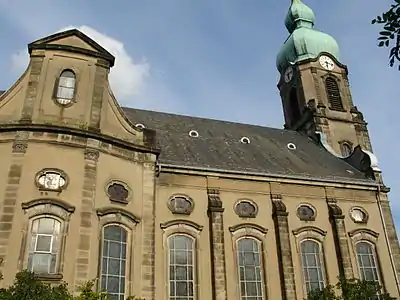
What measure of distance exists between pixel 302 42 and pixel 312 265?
2136 centimetres

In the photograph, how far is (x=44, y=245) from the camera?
17.0 m

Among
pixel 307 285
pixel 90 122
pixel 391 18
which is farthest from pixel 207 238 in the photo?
pixel 391 18

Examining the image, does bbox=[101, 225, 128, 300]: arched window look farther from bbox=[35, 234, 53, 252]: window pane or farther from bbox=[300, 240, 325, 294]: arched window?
bbox=[300, 240, 325, 294]: arched window

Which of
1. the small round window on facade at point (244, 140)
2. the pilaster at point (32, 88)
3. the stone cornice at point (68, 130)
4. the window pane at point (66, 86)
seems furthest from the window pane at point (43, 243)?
the small round window on facade at point (244, 140)

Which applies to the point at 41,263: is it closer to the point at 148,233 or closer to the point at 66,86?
the point at 148,233

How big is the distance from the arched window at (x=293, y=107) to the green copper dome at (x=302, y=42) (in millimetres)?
2659

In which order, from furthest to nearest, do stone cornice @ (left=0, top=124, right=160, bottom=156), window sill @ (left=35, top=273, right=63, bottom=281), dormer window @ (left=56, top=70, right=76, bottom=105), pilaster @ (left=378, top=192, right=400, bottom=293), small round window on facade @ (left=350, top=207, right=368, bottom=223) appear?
small round window on facade @ (left=350, top=207, right=368, bottom=223) → pilaster @ (left=378, top=192, right=400, bottom=293) → dormer window @ (left=56, top=70, right=76, bottom=105) → stone cornice @ (left=0, top=124, right=160, bottom=156) → window sill @ (left=35, top=273, right=63, bottom=281)

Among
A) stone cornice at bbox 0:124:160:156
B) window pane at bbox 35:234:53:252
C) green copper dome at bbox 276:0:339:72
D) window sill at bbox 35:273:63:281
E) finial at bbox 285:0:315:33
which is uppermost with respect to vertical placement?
finial at bbox 285:0:315:33

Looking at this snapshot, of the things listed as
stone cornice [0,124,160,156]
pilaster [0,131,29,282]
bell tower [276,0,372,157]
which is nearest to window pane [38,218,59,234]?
pilaster [0,131,29,282]

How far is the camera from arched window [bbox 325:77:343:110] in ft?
117

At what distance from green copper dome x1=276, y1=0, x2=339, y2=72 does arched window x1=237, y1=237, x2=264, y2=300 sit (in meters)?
19.8

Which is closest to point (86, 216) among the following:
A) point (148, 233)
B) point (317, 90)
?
point (148, 233)

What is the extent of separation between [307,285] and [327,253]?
227 centimetres

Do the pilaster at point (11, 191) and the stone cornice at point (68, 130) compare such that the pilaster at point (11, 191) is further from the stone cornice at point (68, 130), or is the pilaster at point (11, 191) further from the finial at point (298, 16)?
the finial at point (298, 16)
